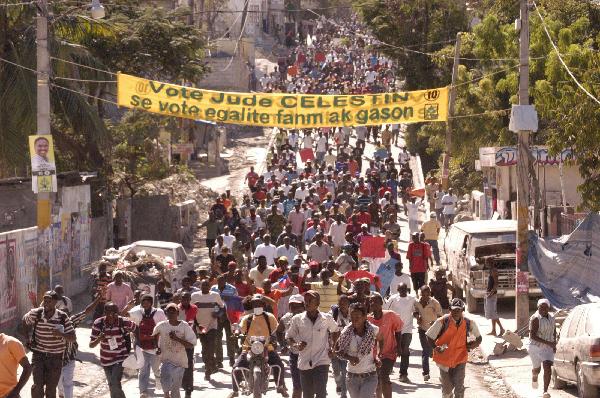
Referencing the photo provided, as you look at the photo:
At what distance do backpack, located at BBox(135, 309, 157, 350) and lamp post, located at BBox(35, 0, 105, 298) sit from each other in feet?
21.8

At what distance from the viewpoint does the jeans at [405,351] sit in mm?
18984

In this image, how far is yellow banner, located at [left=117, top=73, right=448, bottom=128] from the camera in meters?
28.1

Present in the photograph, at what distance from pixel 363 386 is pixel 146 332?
398 centimetres

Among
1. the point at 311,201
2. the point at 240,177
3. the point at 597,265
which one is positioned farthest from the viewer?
the point at 240,177

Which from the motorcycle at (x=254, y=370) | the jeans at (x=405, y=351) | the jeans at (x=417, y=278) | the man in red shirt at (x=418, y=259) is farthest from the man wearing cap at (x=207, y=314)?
the jeans at (x=417, y=278)

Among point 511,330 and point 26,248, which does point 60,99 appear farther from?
point 511,330

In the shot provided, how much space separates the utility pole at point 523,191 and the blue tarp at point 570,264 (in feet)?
1.11

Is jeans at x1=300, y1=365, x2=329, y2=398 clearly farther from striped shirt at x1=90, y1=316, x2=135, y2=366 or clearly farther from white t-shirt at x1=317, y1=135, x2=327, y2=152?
white t-shirt at x1=317, y1=135, x2=327, y2=152

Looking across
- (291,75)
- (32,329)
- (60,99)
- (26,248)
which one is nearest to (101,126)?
(60,99)

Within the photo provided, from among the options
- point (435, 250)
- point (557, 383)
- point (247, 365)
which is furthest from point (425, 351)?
point (435, 250)

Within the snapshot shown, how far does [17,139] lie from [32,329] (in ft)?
49.7

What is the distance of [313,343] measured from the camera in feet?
48.4

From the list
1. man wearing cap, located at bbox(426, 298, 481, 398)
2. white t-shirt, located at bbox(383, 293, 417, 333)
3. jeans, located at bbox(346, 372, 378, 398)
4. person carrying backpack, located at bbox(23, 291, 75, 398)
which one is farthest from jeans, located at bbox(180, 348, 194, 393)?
jeans, located at bbox(346, 372, 378, 398)

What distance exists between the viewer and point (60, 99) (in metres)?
31.6
